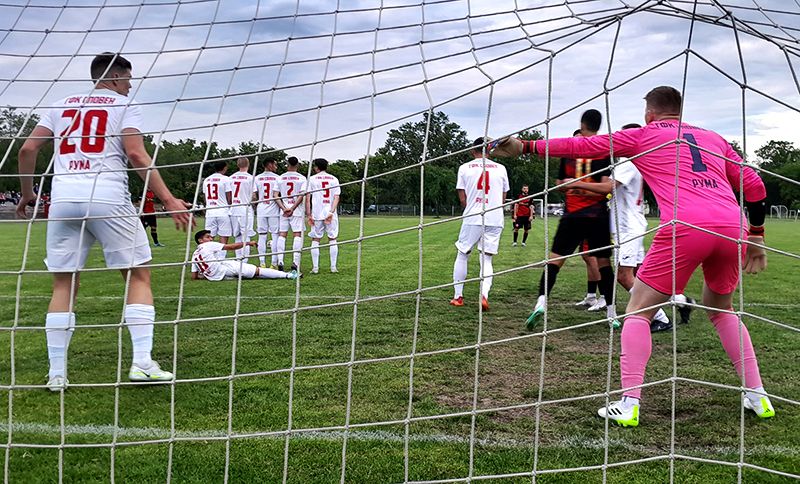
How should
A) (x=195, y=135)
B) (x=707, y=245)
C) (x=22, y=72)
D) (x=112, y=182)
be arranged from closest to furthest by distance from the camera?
1. (x=707, y=245)
2. (x=195, y=135)
3. (x=112, y=182)
4. (x=22, y=72)

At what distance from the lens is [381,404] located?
10.7 feet

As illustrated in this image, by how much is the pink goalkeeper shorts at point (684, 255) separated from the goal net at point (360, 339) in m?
0.19

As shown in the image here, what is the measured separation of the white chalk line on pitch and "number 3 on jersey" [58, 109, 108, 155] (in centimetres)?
146

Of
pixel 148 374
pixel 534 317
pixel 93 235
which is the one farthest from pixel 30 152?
pixel 534 317

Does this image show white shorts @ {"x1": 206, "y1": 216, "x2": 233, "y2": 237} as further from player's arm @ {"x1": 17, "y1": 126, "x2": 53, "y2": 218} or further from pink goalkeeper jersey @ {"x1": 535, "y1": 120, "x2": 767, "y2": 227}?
pink goalkeeper jersey @ {"x1": 535, "y1": 120, "x2": 767, "y2": 227}

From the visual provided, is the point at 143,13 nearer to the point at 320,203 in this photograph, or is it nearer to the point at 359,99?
the point at 359,99

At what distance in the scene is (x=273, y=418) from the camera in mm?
3070

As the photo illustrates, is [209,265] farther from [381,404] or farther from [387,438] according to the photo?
[387,438]

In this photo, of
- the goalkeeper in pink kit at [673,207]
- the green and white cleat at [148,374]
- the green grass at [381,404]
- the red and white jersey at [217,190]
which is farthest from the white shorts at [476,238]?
the red and white jersey at [217,190]

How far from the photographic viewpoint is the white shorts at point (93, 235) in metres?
3.44

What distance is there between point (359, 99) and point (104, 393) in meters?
2.18

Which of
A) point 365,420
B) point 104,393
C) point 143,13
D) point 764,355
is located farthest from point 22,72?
point 764,355

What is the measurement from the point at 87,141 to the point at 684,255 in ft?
10.3

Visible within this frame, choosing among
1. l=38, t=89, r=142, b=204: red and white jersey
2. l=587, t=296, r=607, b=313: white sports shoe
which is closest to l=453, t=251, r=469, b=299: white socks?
l=587, t=296, r=607, b=313: white sports shoe
